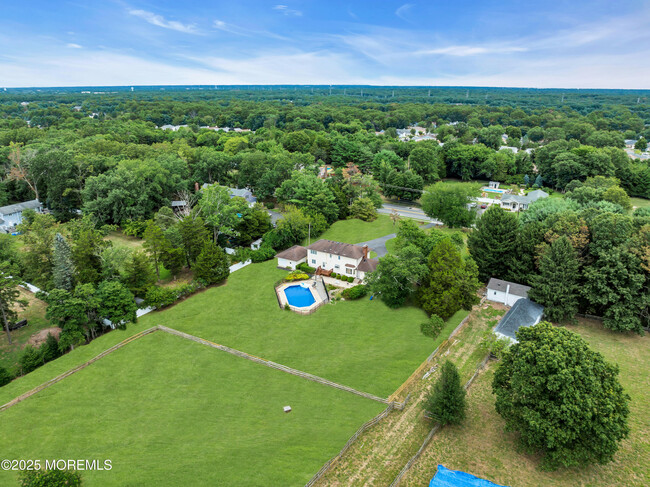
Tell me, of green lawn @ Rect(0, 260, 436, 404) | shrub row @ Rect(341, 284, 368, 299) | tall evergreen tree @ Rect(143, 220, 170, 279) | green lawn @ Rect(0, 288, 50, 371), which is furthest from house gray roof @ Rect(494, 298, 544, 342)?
green lawn @ Rect(0, 288, 50, 371)

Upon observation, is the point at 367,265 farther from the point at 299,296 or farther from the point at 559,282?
the point at 559,282

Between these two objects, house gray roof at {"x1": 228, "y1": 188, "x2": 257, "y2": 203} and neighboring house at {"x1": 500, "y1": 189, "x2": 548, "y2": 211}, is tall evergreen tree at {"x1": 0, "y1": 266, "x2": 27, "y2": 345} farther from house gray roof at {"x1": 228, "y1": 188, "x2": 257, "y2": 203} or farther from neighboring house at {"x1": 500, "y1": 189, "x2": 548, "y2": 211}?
neighboring house at {"x1": 500, "y1": 189, "x2": 548, "y2": 211}

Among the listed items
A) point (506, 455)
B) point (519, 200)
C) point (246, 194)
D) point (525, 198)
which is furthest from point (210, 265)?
point (525, 198)

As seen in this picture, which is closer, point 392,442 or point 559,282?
point 392,442

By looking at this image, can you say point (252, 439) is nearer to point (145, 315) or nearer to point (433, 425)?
point (433, 425)

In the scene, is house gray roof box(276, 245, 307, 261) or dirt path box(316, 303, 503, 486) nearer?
dirt path box(316, 303, 503, 486)

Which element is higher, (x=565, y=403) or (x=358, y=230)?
(x=565, y=403)
